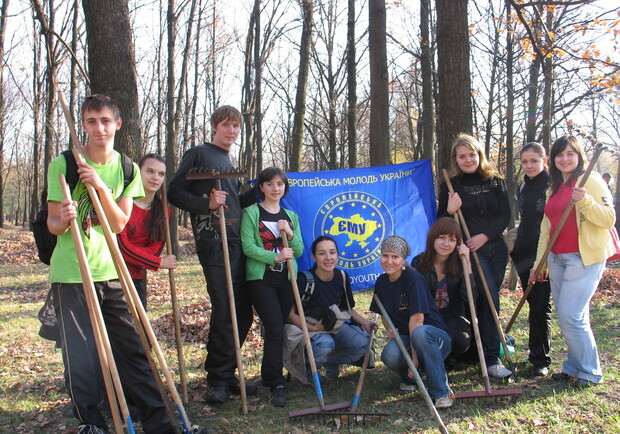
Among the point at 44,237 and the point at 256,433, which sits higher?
the point at 44,237

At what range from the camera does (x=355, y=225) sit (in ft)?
21.4

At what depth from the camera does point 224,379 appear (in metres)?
4.87

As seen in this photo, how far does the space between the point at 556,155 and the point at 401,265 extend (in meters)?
1.88

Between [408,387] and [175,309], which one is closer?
[175,309]

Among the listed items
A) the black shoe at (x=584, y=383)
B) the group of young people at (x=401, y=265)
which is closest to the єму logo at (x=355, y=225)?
the group of young people at (x=401, y=265)

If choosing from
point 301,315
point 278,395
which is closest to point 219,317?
point 301,315

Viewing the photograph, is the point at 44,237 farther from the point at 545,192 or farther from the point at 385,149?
the point at 385,149

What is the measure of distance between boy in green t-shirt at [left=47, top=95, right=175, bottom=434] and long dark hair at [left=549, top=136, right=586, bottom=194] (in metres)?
3.97

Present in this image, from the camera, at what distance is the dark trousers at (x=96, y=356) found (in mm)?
3621

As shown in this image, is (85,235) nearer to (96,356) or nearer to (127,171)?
(127,171)

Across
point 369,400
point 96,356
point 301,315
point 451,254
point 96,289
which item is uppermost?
point 451,254

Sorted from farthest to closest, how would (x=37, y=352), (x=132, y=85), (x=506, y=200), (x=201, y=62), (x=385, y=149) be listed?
(x=201, y=62) → (x=385, y=149) → (x=37, y=352) → (x=132, y=85) → (x=506, y=200)

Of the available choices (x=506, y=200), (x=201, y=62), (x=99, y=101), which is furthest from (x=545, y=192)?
(x=201, y=62)

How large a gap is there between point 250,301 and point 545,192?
328 centimetres
